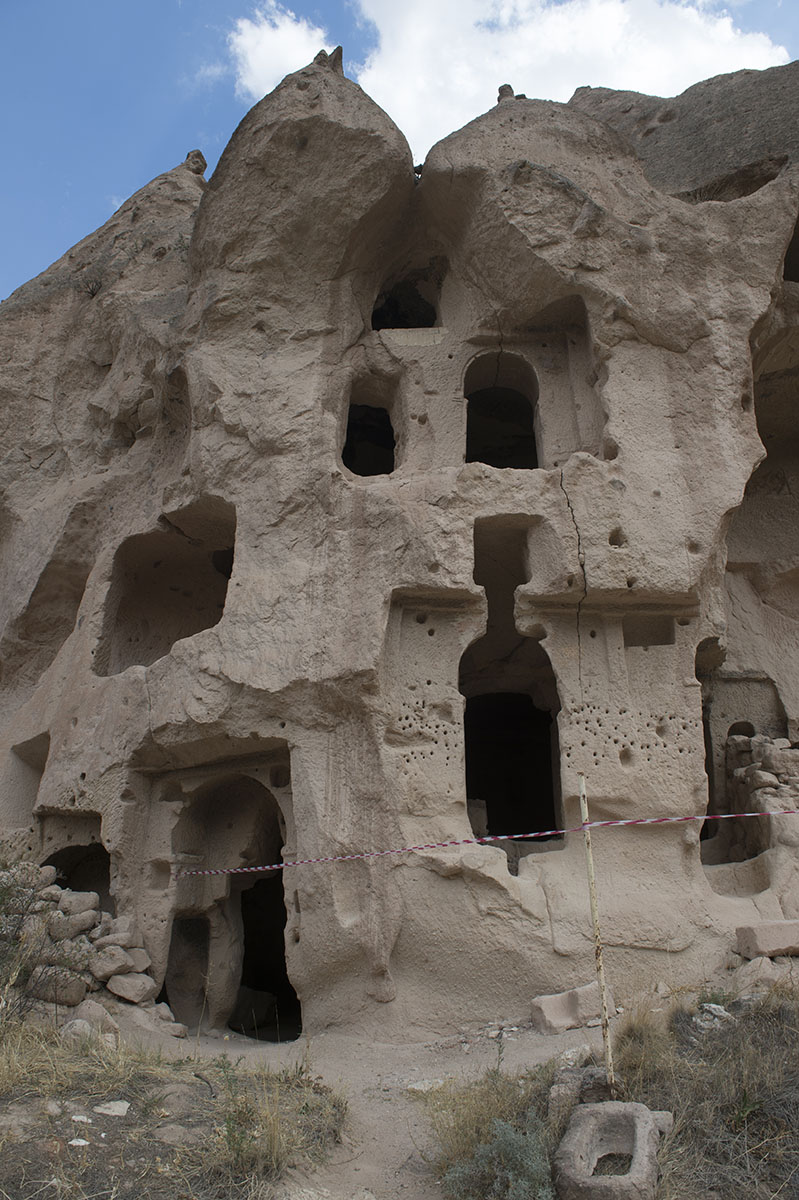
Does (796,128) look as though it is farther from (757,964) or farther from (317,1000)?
(317,1000)

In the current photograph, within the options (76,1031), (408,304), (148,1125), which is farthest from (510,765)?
(148,1125)

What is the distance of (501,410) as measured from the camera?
9.60 metres

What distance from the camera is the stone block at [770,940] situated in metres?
5.75

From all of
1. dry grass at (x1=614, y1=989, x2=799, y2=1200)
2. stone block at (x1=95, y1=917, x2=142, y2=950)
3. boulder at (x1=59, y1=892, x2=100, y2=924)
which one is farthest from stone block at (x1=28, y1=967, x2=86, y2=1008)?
dry grass at (x1=614, y1=989, x2=799, y2=1200)

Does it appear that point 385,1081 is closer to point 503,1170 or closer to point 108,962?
point 503,1170

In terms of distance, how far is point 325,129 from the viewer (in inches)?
303

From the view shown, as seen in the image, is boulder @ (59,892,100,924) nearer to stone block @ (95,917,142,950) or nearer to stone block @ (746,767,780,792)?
stone block @ (95,917,142,950)

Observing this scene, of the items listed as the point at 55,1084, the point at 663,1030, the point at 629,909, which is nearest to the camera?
the point at 55,1084

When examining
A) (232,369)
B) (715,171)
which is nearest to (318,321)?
(232,369)

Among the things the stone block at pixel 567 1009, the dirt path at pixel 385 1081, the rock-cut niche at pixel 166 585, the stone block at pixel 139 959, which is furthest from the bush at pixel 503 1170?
the rock-cut niche at pixel 166 585

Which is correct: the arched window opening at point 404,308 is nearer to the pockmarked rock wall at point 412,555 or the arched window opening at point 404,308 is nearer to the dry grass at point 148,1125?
the pockmarked rock wall at point 412,555

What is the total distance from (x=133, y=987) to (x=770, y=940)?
433 centimetres

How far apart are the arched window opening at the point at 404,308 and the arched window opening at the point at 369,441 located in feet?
3.15

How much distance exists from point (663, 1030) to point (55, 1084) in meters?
2.81
